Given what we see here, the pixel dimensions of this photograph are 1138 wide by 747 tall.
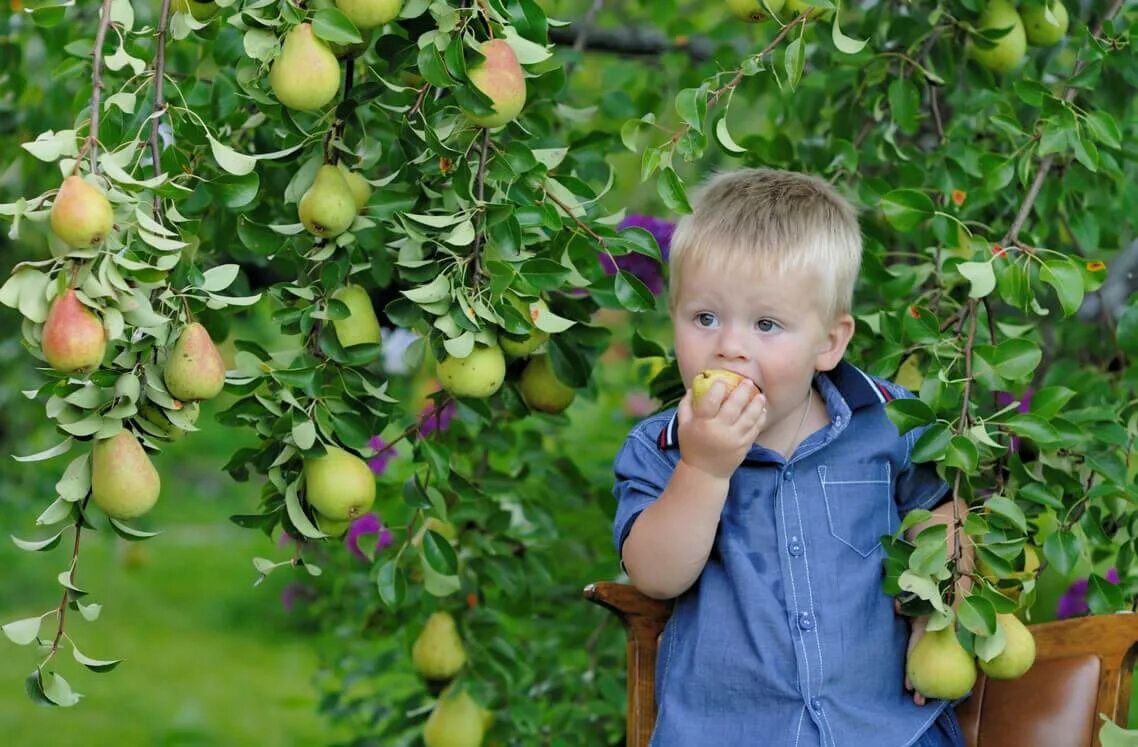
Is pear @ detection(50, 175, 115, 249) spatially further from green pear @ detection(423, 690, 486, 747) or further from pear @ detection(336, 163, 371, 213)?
green pear @ detection(423, 690, 486, 747)

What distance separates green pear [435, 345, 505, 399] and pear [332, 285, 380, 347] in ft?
0.32

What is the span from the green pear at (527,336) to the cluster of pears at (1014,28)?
2.52ft

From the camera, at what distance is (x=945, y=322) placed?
1792mm

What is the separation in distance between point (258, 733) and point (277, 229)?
239 centimetres

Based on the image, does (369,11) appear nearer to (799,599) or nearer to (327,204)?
(327,204)

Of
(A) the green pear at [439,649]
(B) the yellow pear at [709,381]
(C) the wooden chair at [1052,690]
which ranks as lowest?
(A) the green pear at [439,649]

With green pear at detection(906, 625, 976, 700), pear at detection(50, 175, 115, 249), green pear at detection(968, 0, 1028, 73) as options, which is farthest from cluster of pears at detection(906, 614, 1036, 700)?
pear at detection(50, 175, 115, 249)

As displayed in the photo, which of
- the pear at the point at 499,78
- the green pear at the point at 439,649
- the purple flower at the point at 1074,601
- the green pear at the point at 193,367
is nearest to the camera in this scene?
the green pear at the point at 193,367

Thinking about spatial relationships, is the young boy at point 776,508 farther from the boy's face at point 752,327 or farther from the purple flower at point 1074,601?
the purple flower at point 1074,601

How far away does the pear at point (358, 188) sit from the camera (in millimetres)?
1640

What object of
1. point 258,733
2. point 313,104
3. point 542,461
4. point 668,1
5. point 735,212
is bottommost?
point 258,733

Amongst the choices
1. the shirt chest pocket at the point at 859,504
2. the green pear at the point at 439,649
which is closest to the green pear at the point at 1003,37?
the shirt chest pocket at the point at 859,504

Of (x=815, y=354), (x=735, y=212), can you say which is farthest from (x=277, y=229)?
(x=815, y=354)

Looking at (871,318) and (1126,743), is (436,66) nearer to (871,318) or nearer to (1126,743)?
(871,318)
